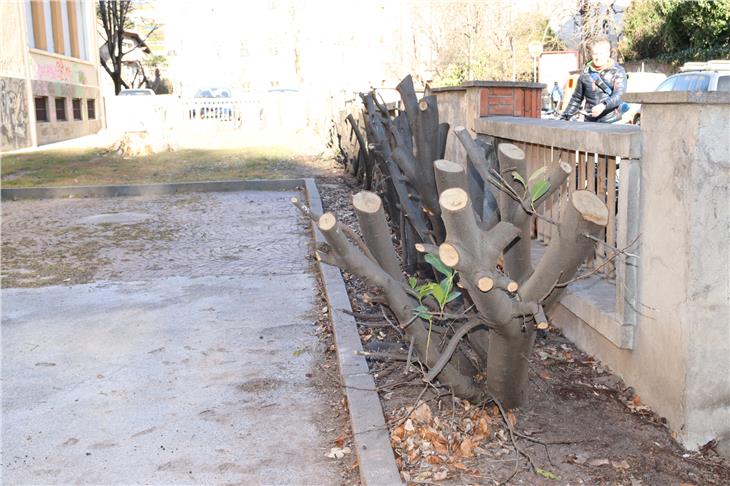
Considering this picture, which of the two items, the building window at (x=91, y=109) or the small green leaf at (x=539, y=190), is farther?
the building window at (x=91, y=109)

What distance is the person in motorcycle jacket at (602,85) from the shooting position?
848cm

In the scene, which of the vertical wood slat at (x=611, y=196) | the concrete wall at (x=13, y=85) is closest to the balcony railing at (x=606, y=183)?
the vertical wood slat at (x=611, y=196)

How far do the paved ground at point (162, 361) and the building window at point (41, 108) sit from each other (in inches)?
719

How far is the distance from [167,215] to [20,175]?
6659 mm

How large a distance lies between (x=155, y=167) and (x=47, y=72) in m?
12.2

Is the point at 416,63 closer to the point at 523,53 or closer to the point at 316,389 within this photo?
the point at 523,53

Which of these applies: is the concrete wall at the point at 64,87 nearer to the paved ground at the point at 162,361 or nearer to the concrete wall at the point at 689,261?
the paved ground at the point at 162,361

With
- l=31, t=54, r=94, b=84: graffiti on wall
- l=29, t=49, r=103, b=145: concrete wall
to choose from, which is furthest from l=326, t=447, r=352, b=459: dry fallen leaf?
l=31, t=54, r=94, b=84: graffiti on wall

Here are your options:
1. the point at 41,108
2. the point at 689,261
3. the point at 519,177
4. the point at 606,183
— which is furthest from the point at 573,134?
the point at 41,108

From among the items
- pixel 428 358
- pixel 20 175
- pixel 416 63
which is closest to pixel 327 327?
pixel 428 358

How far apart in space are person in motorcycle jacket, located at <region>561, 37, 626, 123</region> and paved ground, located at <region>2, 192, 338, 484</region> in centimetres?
353

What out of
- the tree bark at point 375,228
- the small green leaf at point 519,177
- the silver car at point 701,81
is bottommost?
the tree bark at point 375,228

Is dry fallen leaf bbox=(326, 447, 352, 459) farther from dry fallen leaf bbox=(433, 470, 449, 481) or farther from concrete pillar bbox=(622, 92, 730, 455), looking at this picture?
concrete pillar bbox=(622, 92, 730, 455)

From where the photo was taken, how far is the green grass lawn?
1489 cm
